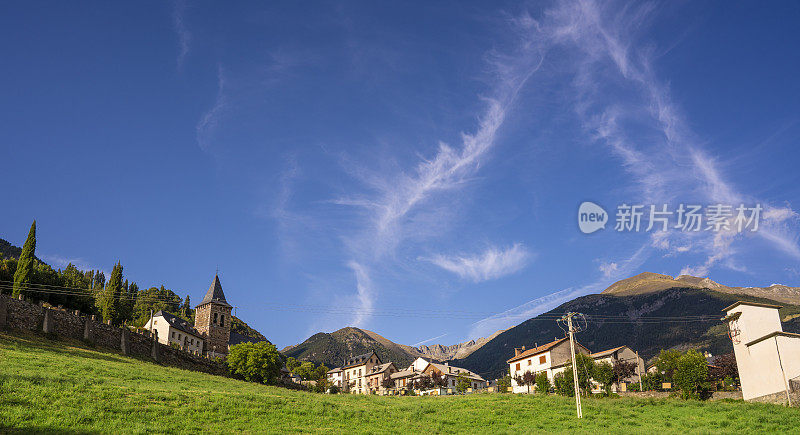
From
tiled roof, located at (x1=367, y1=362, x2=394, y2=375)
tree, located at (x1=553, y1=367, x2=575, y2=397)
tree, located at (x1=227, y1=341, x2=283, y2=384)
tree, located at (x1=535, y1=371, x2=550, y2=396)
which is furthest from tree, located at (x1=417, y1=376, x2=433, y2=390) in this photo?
tree, located at (x1=553, y1=367, x2=575, y2=397)

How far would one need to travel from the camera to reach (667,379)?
67.0 m

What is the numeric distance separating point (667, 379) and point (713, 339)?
11899 centimetres

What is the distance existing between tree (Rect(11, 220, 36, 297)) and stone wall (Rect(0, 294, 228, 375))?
11.9 meters

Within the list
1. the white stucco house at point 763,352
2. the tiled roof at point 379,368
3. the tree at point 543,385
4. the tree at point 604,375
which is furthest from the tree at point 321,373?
the white stucco house at point 763,352

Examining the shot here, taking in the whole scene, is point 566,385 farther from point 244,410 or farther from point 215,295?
point 215,295

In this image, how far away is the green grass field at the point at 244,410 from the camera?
28.1 meters

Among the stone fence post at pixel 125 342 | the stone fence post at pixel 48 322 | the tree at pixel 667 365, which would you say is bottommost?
the tree at pixel 667 365

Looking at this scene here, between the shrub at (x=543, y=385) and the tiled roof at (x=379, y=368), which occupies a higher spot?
the tiled roof at (x=379, y=368)

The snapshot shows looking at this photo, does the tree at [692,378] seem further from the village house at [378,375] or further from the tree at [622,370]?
the village house at [378,375]

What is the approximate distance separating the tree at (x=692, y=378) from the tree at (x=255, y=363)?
182 feet

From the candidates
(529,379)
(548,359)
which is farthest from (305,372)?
(548,359)

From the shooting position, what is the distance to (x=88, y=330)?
61.5 metres

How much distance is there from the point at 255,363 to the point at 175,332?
2703 cm

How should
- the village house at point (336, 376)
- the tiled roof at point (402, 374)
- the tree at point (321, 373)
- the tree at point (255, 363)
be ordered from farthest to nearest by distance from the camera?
the village house at point (336, 376), the tree at point (321, 373), the tiled roof at point (402, 374), the tree at point (255, 363)
